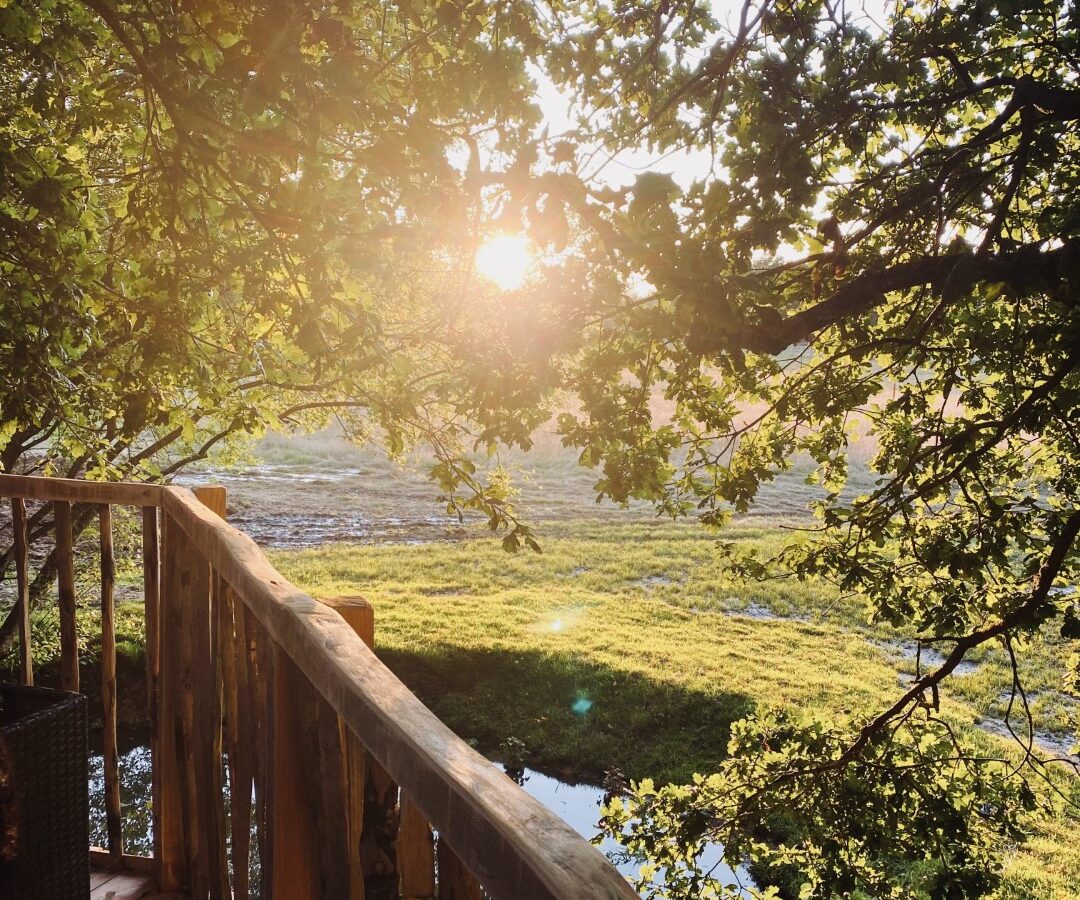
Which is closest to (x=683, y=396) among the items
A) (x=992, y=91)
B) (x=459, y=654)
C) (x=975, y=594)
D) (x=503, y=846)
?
(x=975, y=594)

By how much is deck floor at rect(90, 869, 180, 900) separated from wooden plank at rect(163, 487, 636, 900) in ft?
5.68

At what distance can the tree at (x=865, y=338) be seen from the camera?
338cm

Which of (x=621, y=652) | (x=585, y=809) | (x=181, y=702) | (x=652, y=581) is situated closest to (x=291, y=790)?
(x=181, y=702)

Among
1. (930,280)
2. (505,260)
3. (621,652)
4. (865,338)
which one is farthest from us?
Result: (621,652)

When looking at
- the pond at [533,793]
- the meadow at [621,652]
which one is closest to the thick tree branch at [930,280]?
the meadow at [621,652]

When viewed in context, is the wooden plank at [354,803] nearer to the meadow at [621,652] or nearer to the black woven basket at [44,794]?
the black woven basket at [44,794]

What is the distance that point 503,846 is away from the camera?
2.65 ft

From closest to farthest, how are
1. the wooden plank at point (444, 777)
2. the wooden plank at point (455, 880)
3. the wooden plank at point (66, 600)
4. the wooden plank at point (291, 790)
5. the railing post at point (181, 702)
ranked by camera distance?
the wooden plank at point (444, 777) → the wooden plank at point (455, 880) → the wooden plank at point (291, 790) → the railing post at point (181, 702) → the wooden plank at point (66, 600)

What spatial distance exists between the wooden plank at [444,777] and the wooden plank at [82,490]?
1.61 meters

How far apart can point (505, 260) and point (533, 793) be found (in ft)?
21.9

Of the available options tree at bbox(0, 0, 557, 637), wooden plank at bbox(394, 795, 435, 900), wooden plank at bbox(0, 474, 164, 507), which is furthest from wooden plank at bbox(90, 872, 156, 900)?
tree at bbox(0, 0, 557, 637)

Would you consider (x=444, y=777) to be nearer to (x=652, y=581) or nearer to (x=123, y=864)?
(x=123, y=864)

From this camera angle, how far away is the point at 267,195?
3.51m

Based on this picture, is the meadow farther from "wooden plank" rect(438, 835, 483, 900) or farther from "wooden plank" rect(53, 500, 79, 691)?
"wooden plank" rect(438, 835, 483, 900)
